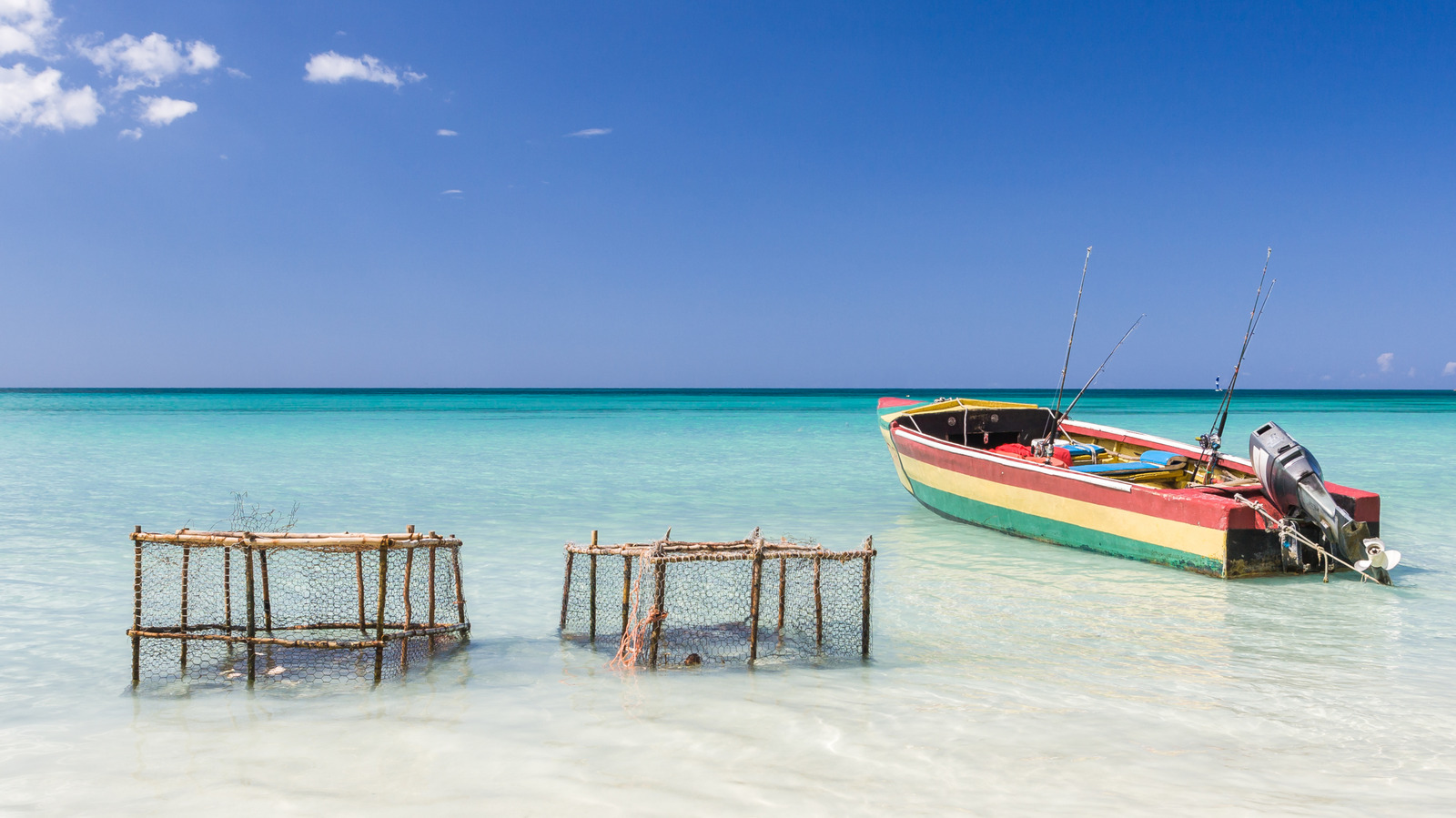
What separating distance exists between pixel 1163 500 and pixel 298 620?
29.3 ft

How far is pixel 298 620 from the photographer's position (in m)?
7.61

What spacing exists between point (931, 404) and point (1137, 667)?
30.4 feet

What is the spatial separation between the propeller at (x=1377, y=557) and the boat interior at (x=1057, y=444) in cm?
208

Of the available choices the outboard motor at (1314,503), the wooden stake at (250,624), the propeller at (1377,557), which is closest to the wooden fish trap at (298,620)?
the wooden stake at (250,624)

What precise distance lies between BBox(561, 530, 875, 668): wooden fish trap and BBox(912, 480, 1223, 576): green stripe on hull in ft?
11.4

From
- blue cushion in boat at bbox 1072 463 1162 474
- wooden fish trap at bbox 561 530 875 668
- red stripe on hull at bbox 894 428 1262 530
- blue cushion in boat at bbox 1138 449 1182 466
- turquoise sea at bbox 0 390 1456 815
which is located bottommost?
turquoise sea at bbox 0 390 1456 815

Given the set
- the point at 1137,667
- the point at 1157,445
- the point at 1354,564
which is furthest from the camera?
the point at 1157,445

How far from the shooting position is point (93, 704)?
19.6 ft

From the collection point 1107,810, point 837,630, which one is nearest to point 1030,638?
point 837,630

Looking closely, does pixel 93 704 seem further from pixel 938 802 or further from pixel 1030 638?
pixel 1030 638

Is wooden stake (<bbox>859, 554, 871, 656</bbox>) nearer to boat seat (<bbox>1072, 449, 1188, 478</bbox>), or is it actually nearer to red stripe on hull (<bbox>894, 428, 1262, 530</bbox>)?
red stripe on hull (<bbox>894, 428, 1262, 530</bbox>)

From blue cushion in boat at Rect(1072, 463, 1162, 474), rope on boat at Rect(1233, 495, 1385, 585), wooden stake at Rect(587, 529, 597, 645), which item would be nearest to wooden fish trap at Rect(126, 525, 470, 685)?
wooden stake at Rect(587, 529, 597, 645)

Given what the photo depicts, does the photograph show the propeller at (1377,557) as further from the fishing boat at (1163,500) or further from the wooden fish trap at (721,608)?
the wooden fish trap at (721,608)

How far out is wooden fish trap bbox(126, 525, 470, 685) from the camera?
19.5 ft
